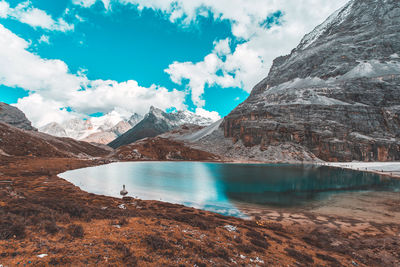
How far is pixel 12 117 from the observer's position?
168 meters

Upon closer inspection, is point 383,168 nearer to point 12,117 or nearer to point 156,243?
point 156,243

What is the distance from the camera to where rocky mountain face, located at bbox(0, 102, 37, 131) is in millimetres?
163000

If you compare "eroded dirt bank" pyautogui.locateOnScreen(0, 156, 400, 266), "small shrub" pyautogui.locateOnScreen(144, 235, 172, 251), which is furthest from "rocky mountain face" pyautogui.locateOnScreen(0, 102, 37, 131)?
"small shrub" pyautogui.locateOnScreen(144, 235, 172, 251)

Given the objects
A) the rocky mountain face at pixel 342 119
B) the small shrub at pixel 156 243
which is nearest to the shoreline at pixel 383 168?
the rocky mountain face at pixel 342 119

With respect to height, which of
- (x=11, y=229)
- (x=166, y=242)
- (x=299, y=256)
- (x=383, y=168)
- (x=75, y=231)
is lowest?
(x=299, y=256)

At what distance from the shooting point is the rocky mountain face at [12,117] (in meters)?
163

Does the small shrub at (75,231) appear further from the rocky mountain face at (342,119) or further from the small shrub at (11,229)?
the rocky mountain face at (342,119)

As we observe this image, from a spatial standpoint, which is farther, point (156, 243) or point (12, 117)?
point (12, 117)

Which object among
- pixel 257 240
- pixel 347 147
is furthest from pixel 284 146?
pixel 257 240

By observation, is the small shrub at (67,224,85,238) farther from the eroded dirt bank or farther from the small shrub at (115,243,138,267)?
the small shrub at (115,243,138,267)

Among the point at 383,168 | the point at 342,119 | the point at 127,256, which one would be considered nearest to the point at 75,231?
the point at 127,256

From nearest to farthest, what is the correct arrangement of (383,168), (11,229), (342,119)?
(11,229), (383,168), (342,119)

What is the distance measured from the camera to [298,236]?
20.1 metres

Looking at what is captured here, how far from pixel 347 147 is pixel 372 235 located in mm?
162238
